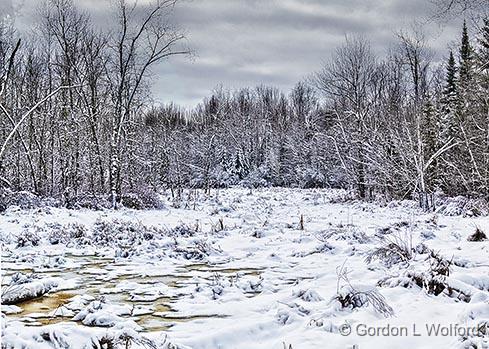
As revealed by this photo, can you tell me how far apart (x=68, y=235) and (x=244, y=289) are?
6.20 m

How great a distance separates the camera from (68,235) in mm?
11219

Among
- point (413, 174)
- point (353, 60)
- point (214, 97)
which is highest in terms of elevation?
point (214, 97)

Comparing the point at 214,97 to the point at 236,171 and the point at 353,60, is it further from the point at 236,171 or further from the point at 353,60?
the point at 353,60

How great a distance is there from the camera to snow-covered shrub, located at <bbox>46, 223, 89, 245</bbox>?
35.2ft

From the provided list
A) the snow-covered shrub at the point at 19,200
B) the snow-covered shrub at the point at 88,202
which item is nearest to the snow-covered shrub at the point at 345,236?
the snow-covered shrub at the point at 88,202

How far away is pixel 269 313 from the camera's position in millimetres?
5234

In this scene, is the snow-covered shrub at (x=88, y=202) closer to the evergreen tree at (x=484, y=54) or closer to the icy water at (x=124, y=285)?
the icy water at (x=124, y=285)

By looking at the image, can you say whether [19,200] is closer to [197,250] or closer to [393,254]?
[197,250]

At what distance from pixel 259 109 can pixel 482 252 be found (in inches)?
2388

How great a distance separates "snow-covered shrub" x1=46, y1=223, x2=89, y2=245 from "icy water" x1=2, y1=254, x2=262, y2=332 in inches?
49.7

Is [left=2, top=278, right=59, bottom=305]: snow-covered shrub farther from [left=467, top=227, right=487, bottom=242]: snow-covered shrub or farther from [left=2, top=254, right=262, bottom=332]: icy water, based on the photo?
[left=467, top=227, right=487, bottom=242]: snow-covered shrub

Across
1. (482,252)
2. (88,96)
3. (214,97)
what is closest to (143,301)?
(482,252)

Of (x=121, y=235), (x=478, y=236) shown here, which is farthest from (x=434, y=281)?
(x=121, y=235)

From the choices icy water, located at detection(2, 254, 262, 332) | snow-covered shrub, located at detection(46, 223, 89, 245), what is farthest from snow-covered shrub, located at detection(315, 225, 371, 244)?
snow-covered shrub, located at detection(46, 223, 89, 245)
